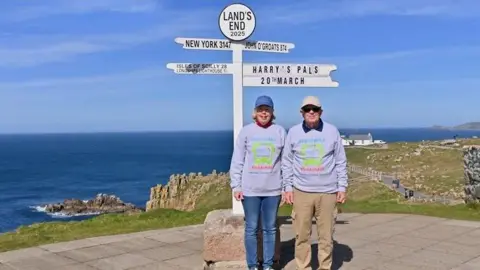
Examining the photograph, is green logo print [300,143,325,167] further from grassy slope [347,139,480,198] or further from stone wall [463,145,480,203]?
grassy slope [347,139,480,198]

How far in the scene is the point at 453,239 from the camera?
720 centimetres

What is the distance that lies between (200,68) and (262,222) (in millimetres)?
1934

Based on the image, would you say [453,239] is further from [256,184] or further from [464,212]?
[256,184]

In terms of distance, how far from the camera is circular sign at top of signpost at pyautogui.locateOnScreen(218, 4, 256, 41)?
5722mm

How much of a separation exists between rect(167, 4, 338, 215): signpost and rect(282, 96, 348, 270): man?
928mm

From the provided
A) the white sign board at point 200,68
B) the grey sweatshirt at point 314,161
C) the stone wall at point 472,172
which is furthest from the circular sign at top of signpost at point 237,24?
the stone wall at point 472,172

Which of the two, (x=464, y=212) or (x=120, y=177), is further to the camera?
(x=120, y=177)

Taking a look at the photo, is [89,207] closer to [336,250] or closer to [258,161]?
[336,250]

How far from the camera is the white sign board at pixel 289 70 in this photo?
19.0ft

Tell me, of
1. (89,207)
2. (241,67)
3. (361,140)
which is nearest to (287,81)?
(241,67)

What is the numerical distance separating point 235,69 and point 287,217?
155 inches

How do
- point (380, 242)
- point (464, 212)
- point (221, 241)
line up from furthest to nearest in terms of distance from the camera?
point (464, 212), point (380, 242), point (221, 241)

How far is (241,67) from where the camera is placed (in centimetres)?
577

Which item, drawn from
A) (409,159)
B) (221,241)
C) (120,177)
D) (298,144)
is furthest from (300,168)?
(120,177)
